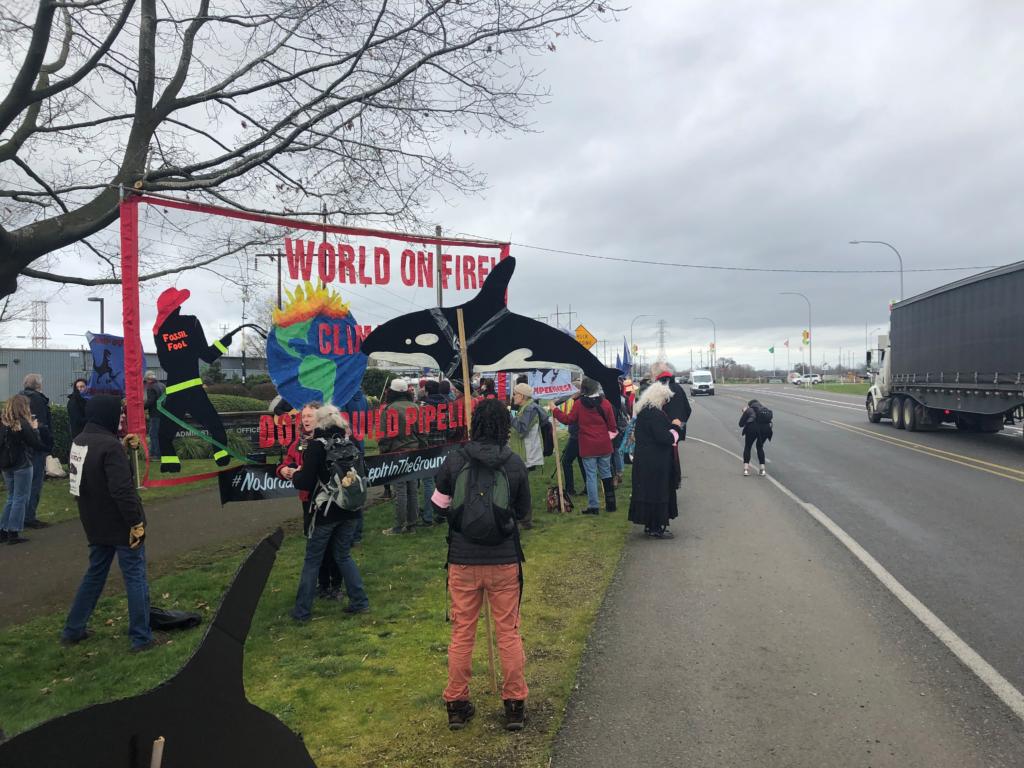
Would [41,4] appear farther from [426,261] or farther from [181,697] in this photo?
[181,697]

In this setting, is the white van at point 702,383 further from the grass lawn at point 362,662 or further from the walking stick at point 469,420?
the grass lawn at point 362,662

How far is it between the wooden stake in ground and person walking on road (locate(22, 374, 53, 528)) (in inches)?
336

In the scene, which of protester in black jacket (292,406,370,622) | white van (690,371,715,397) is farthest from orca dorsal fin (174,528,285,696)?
white van (690,371,715,397)

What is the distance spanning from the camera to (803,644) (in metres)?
4.91

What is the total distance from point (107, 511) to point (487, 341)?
4.12 metres

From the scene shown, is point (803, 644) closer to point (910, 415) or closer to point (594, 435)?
point (594, 435)

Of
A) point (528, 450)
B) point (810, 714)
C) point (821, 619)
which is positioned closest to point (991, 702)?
point (810, 714)

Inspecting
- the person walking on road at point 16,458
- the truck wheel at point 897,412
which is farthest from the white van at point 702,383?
the person walking on road at point 16,458

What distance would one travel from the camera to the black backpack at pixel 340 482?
5.42 m

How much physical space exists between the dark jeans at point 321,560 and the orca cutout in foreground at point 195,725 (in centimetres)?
390

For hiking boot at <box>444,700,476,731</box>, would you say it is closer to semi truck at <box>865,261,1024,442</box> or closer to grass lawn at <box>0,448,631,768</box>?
grass lawn at <box>0,448,631,768</box>

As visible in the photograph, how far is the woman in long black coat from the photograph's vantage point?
810cm

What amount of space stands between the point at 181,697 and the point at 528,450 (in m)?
9.76

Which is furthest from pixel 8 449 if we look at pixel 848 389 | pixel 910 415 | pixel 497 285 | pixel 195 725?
pixel 848 389
